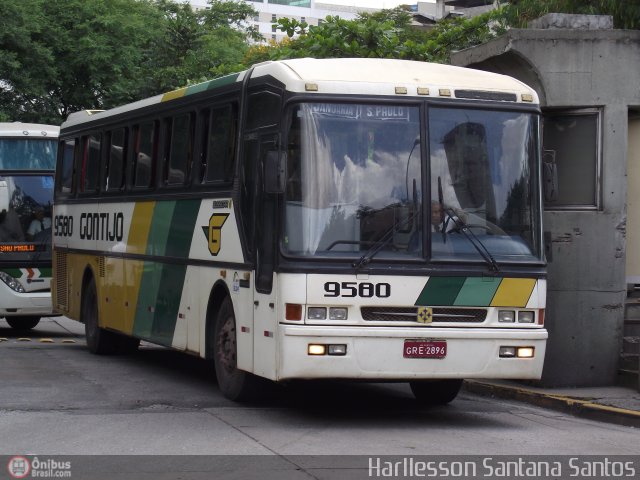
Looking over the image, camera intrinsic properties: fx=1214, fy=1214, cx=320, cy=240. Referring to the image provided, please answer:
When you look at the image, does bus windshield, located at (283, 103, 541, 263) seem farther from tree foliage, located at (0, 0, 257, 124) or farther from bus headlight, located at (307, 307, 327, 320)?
tree foliage, located at (0, 0, 257, 124)

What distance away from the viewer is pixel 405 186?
10727 mm

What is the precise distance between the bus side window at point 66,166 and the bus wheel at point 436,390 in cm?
833

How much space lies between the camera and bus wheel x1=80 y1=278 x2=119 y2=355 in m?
17.6

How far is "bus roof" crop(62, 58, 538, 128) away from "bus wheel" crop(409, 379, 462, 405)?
9.86 ft

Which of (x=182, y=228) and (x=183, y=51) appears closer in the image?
(x=182, y=228)

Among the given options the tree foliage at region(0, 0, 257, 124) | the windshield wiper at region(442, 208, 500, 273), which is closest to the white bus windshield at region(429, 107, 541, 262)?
the windshield wiper at region(442, 208, 500, 273)

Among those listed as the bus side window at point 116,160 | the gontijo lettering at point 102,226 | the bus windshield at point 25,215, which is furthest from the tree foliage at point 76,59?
the bus side window at point 116,160

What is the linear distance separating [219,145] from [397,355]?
11.2ft

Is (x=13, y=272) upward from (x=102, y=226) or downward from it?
downward
